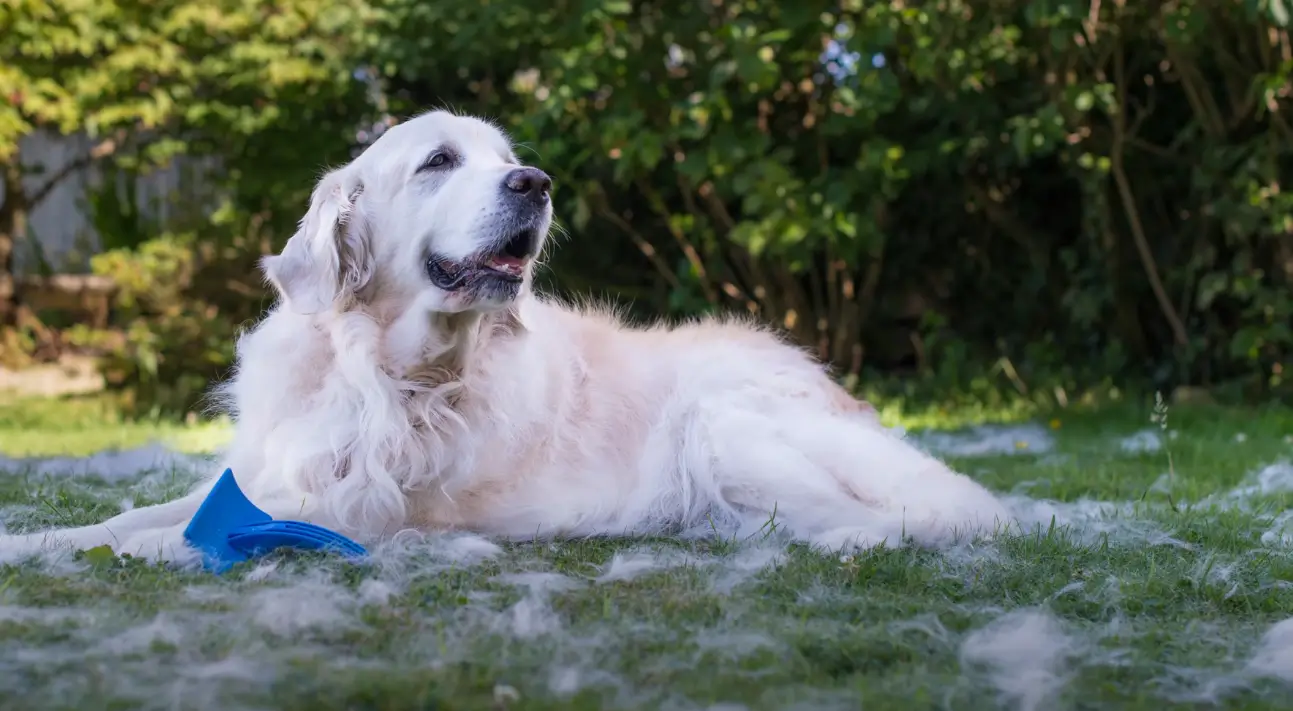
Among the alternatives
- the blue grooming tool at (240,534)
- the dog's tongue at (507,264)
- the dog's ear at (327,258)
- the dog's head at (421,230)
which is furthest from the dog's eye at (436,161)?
the blue grooming tool at (240,534)

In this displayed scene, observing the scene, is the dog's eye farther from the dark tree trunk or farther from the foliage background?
the dark tree trunk

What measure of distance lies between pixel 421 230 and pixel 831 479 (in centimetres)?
112

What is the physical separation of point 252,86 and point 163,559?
18.2 ft

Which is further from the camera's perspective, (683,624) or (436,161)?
(436,161)

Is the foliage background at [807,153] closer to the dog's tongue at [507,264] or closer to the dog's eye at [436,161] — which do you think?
the dog's eye at [436,161]

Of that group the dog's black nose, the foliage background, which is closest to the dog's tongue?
the dog's black nose

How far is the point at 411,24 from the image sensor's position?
6828 millimetres

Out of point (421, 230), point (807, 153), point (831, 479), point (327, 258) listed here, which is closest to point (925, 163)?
point (807, 153)

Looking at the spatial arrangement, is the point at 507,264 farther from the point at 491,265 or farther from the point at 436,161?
the point at 436,161

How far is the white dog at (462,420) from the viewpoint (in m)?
2.68

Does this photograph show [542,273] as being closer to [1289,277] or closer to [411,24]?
[411,24]

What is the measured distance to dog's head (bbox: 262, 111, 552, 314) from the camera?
275 centimetres

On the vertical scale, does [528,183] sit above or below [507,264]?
above

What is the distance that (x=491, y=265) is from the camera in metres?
2.76
